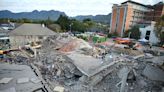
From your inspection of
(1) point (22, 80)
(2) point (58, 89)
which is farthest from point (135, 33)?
(1) point (22, 80)

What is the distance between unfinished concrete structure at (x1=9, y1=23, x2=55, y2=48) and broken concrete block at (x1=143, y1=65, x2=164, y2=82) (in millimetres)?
17603

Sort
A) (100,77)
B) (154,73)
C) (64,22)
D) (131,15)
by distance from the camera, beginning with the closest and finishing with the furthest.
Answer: (100,77)
(154,73)
(131,15)
(64,22)

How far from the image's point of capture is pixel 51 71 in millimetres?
11156

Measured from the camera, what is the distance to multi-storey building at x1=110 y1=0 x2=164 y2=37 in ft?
121

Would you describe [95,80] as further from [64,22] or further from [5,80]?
[64,22]

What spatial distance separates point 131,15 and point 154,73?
1196 inches

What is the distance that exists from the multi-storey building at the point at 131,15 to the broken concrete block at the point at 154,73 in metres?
27.8

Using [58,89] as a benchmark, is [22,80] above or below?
above

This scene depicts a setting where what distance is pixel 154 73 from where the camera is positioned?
32.7 feet

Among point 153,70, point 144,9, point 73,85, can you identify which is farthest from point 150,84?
point 144,9

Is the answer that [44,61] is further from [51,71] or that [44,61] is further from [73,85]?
[73,85]

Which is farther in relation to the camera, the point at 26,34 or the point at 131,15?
the point at 131,15

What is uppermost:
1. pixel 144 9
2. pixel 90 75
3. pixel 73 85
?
pixel 144 9

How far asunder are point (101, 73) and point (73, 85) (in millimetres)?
2081
